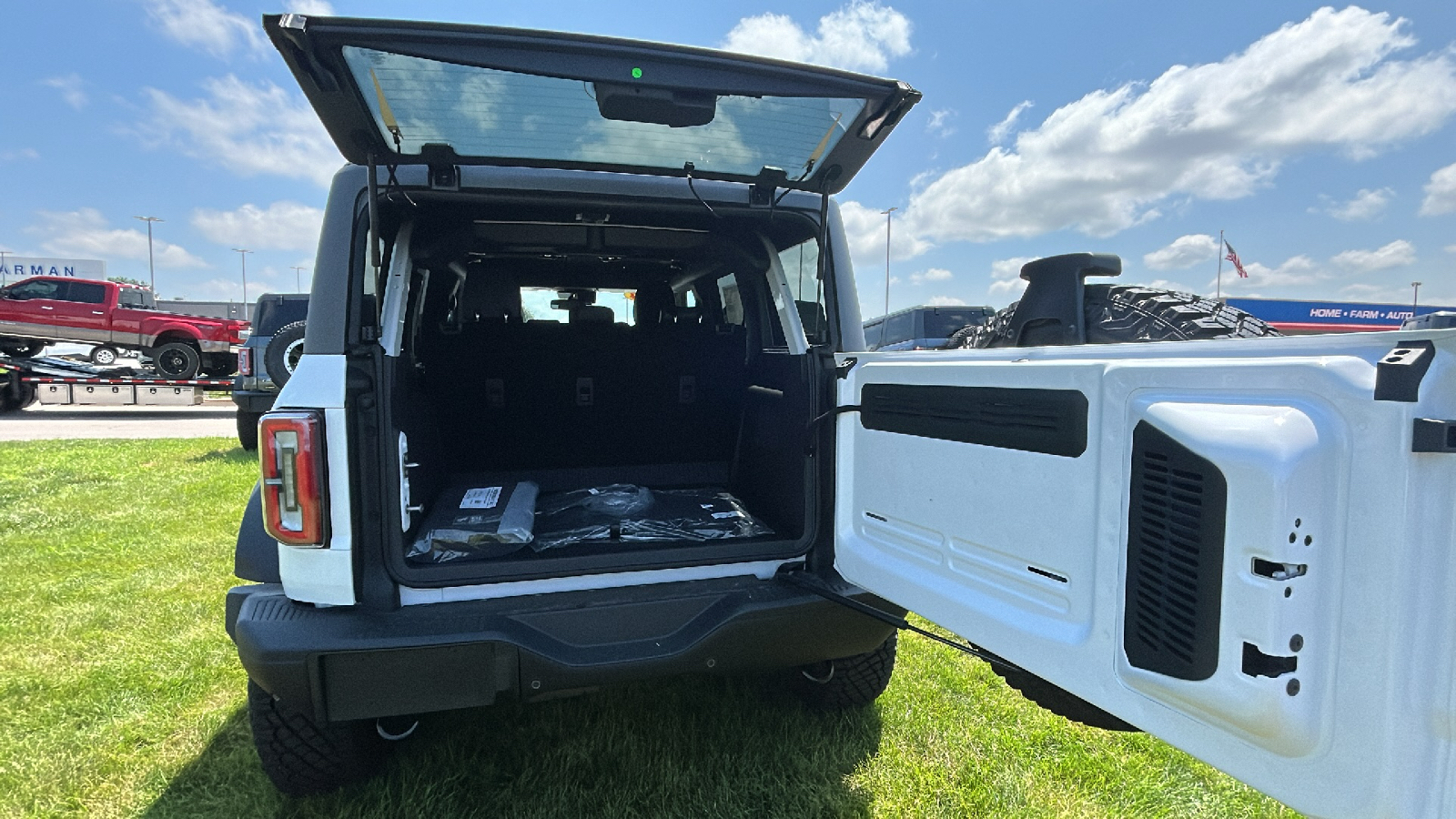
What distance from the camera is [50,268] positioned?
147 feet

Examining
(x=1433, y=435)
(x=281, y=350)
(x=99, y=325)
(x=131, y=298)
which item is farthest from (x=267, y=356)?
(x=131, y=298)

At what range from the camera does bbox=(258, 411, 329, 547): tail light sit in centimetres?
176

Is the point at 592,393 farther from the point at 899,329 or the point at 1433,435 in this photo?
the point at 899,329

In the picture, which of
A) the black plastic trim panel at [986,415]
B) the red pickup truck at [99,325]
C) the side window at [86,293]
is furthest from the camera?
the side window at [86,293]

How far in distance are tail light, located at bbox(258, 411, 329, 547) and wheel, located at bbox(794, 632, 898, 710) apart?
5.50 ft

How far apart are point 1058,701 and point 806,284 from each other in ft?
5.43

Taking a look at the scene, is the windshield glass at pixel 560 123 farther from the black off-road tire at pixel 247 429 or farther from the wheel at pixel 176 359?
the wheel at pixel 176 359

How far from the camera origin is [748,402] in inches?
121

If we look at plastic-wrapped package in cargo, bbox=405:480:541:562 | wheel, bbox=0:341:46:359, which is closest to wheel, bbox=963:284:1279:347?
plastic-wrapped package in cargo, bbox=405:480:541:562

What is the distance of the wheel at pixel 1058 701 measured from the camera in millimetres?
1481

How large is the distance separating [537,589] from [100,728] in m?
1.92

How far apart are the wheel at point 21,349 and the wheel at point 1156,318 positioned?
20471 mm

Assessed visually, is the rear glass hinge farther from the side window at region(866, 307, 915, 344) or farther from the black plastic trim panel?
the side window at region(866, 307, 915, 344)

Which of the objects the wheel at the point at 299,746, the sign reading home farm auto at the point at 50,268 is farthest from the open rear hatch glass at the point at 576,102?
the sign reading home farm auto at the point at 50,268
